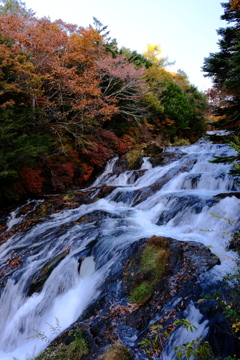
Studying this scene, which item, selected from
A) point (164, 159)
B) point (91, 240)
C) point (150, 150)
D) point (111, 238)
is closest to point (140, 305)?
point (111, 238)

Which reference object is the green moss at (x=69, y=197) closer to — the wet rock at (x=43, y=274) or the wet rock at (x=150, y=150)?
the wet rock at (x=43, y=274)

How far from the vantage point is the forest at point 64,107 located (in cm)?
879

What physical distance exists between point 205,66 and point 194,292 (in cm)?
1101

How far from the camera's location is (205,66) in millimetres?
11203

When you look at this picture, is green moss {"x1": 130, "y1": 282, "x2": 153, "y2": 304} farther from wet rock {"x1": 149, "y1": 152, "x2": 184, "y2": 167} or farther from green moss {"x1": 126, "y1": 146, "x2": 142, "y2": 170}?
green moss {"x1": 126, "y1": 146, "x2": 142, "y2": 170}

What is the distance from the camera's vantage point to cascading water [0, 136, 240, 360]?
14.1 feet

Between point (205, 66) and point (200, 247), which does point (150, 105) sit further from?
point (200, 247)

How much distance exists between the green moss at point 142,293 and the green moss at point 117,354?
85cm

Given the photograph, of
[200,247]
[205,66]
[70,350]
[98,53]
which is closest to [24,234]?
[70,350]

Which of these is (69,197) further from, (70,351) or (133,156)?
(70,351)

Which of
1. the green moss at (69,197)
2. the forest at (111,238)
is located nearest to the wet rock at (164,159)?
the forest at (111,238)

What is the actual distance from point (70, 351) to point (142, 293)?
4.48 feet

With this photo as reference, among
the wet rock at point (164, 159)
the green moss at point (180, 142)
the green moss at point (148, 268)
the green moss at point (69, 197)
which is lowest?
the green moss at point (148, 268)

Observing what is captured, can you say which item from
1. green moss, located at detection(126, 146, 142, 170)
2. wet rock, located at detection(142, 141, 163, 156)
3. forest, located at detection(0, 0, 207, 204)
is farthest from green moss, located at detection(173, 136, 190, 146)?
green moss, located at detection(126, 146, 142, 170)
